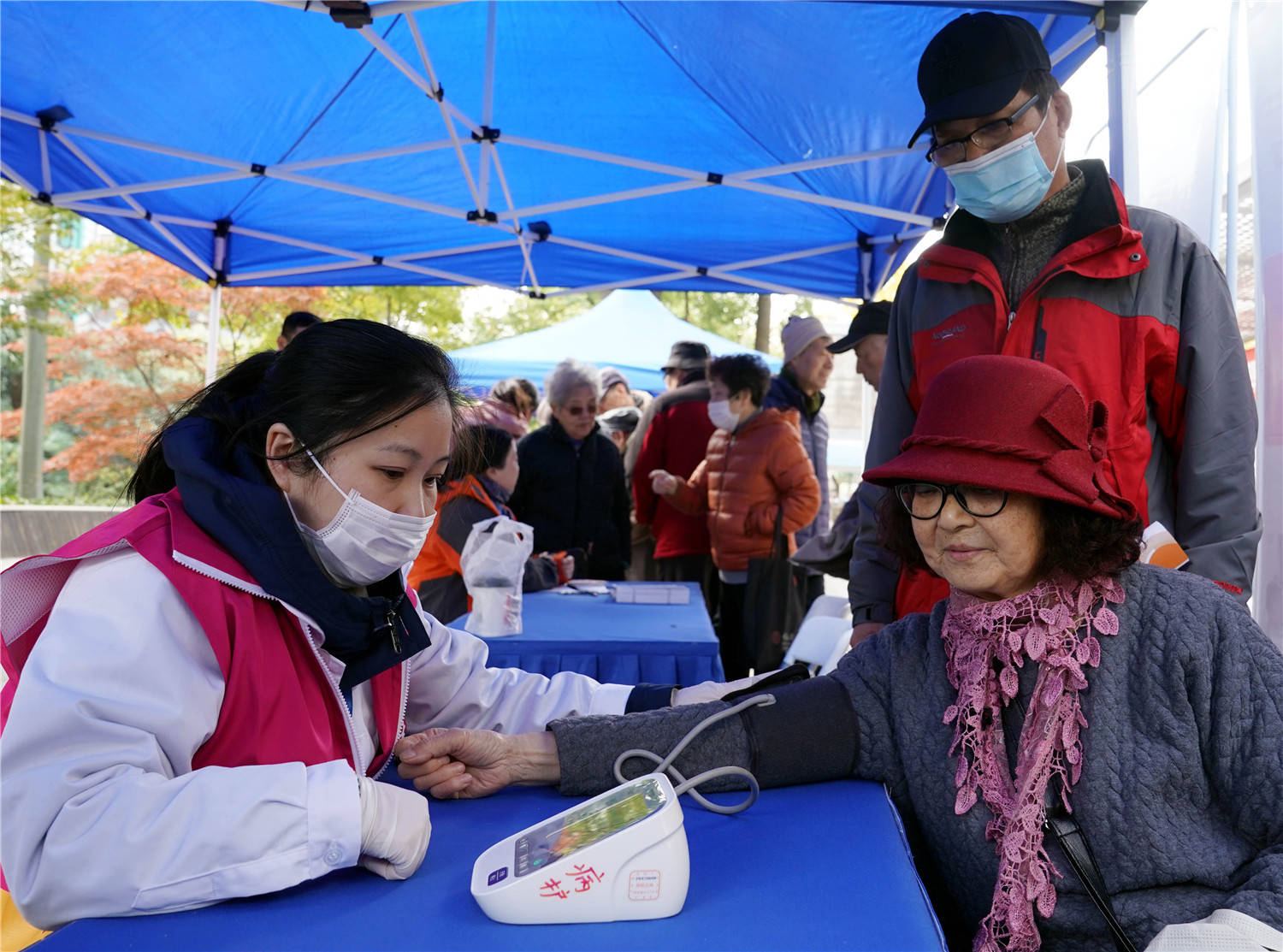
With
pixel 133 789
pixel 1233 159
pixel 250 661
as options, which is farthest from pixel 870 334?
pixel 133 789

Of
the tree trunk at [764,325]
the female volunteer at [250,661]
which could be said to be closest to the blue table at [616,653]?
the female volunteer at [250,661]

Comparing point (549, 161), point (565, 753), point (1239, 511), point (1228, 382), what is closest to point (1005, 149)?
point (1228, 382)

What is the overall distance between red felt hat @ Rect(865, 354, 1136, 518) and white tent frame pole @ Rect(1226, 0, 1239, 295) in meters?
1.27

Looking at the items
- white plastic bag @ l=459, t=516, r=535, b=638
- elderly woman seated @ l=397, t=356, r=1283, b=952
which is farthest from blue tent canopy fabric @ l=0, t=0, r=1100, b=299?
elderly woman seated @ l=397, t=356, r=1283, b=952

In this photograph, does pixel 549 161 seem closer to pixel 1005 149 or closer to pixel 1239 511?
pixel 1005 149

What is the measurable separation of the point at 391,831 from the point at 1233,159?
7.73ft

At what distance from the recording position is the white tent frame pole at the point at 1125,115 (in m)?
2.72

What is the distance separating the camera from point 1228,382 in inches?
79.0

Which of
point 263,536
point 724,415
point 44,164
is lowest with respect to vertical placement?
point 263,536

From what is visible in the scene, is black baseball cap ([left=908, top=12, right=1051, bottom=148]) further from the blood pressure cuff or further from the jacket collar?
the jacket collar

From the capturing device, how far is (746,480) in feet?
16.4

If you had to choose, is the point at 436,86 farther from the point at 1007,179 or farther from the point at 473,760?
the point at 473,760

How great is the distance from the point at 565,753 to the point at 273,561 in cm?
50

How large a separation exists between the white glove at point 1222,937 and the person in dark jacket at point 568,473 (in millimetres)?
3925
